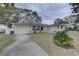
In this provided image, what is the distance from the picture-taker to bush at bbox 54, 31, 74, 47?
848 cm

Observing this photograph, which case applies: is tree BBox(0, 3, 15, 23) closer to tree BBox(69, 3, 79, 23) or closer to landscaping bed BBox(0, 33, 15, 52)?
landscaping bed BBox(0, 33, 15, 52)

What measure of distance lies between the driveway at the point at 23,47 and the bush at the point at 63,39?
29 cm

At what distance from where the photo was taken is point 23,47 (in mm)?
8500

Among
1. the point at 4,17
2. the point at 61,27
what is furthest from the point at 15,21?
the point at 61,27

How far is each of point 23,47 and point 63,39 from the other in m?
0.63

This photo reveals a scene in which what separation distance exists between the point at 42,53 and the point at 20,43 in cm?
38

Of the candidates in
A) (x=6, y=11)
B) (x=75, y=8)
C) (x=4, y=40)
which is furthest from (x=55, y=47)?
(x=6, y=11)

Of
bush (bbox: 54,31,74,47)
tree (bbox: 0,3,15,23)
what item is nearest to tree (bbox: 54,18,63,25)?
bush (bbox: 54,31,74,47)

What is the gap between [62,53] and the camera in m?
8.48

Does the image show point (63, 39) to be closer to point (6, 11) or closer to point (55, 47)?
point (55, 47)

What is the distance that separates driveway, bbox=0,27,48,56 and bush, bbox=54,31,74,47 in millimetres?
286

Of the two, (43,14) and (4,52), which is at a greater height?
(43,14)

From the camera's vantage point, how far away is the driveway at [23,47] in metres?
8.48

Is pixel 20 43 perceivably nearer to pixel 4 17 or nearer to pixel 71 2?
pixel 4 17
